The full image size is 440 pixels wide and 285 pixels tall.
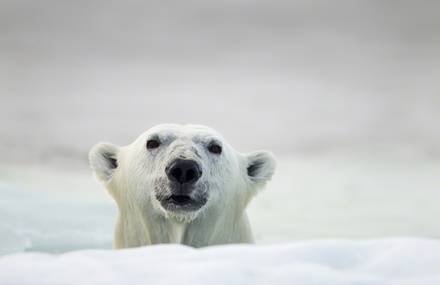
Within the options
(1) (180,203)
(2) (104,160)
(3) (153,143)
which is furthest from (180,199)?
(2) (104,160)

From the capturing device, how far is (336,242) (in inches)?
148

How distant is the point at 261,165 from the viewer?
8.30m

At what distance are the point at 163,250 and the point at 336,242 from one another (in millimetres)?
912

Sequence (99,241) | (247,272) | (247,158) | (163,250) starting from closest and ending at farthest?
(247,272), (163,250), (247,158), (99,241)

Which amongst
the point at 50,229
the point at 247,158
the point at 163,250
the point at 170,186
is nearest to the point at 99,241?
the point at 50,229

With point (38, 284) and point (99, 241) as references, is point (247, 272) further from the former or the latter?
point (99, 241)

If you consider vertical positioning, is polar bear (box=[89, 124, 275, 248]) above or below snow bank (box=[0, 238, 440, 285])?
above

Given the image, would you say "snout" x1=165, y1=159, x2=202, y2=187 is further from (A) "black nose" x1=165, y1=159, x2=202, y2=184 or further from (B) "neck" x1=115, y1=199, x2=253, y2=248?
(B) "neck" x1=115, y1=199, x2=253, y2=248

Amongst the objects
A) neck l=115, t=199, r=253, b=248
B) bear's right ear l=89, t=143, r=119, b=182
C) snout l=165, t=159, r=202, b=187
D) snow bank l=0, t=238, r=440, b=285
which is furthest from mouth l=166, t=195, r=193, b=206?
snow bank l=0, t=238, r=440, b=285

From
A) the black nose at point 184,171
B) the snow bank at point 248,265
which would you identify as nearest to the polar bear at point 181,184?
the black nose at point 184,171

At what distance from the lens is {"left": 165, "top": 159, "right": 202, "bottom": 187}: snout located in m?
6.63

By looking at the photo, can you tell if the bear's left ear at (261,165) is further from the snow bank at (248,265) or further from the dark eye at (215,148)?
the snow bank at (248,265)

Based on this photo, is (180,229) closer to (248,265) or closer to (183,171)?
(183,171)

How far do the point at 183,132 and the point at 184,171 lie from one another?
875 millimetres
